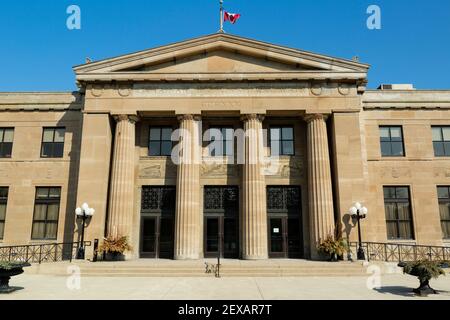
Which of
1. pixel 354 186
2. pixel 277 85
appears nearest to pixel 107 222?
pixel 277 85

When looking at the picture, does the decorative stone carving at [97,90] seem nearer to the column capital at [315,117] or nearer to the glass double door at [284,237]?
the column capital at [315,117]

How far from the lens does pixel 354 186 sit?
69.6 ft

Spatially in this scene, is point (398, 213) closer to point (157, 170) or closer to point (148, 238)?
point (157, 170)

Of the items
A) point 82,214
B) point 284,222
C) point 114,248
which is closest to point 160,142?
point 82,214

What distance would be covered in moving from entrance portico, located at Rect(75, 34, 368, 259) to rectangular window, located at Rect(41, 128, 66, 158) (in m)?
3.31

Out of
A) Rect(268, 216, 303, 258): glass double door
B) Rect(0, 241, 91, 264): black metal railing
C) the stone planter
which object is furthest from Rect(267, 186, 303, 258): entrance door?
Rect(0, 241, 91, 264): black metal railing

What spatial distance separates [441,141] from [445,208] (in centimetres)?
448

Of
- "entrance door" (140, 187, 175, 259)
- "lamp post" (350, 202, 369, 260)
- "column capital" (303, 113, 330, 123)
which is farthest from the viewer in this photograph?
"entrance door" (140, 187, 175, 259)

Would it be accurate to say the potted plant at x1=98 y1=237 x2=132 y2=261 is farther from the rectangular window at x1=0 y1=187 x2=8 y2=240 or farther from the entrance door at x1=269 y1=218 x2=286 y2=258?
the entrance door at x1=269 y1=218 x2=286 y2=258

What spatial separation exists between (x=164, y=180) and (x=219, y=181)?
3507mm

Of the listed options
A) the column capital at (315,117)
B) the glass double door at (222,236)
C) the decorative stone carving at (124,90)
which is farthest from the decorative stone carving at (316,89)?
the decorative stone carving at (124,90)

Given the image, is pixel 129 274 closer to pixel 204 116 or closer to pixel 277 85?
pixel 204 116

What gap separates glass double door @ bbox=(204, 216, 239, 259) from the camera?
22.3m

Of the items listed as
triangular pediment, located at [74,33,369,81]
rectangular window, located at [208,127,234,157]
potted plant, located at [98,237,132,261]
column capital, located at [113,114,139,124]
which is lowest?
potted plant, located at [98,237,132,261]
